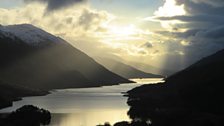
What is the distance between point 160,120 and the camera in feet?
351

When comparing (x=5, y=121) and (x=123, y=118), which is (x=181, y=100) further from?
(x=5, y=121)

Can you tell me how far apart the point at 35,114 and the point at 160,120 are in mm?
42478

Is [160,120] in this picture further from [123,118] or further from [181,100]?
[181,100]

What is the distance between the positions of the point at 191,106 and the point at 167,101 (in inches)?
1342

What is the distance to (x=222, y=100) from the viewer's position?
131000 millimetres

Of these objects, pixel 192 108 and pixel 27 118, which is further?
pixel 192 108

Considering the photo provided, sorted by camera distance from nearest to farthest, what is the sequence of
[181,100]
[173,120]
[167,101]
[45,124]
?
[173,120]
[45,124]
[181,100]
[167,101]

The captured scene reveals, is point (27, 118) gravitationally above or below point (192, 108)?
below

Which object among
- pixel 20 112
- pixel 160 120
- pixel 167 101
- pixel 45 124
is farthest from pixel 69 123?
pixel 167 101

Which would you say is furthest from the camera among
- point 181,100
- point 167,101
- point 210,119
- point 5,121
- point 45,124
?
point 167,101

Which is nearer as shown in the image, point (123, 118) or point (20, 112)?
point (20, 112)

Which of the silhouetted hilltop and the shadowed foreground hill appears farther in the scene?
the silhouetted hilltop

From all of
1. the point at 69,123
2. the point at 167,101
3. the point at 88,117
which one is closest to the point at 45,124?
the point at 69,123

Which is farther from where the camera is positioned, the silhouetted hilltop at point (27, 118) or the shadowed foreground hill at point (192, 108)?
the silhouetted hilltop at point (27, 118)
